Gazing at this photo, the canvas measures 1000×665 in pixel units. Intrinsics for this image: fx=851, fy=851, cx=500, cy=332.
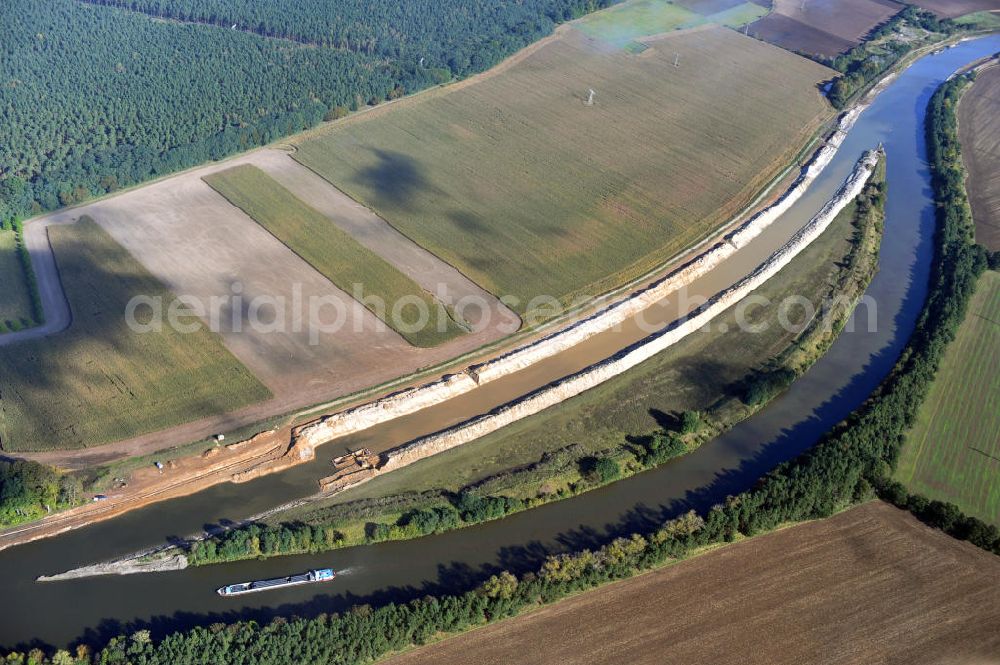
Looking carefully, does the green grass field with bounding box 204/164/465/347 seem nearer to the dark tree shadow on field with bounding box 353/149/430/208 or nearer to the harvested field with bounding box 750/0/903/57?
the dark tree shadow on field with bounding box 353/149/430/208

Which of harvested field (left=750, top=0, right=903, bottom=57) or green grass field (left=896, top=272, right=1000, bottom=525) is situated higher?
harvested field (left=750, top=0, right=903, bottom=57)

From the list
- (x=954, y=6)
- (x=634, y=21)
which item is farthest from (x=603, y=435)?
(x=954, y=6)

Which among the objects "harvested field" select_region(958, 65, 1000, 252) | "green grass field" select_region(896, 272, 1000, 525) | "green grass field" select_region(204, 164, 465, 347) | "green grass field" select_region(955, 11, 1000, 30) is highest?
"green grass field" select_region(955, 11, 1000, 30)

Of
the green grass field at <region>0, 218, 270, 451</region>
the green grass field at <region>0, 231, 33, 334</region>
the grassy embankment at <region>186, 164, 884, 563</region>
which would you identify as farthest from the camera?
the green grass field at <region>0, 231, 33, 334</region>

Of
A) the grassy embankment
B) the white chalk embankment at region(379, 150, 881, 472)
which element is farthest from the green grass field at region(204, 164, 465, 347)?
the grassy embankment

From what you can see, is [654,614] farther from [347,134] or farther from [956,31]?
[956,31]

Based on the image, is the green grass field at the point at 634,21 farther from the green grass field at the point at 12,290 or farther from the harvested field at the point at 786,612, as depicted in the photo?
the harvested field at the point at 786,612

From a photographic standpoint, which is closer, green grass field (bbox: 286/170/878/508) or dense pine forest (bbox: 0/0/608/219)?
green grass field (bbox: 286/170/878/508)

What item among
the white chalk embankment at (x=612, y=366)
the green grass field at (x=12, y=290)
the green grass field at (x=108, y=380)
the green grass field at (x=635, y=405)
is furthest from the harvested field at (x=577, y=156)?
the green grass field at (x=12, y=290)
